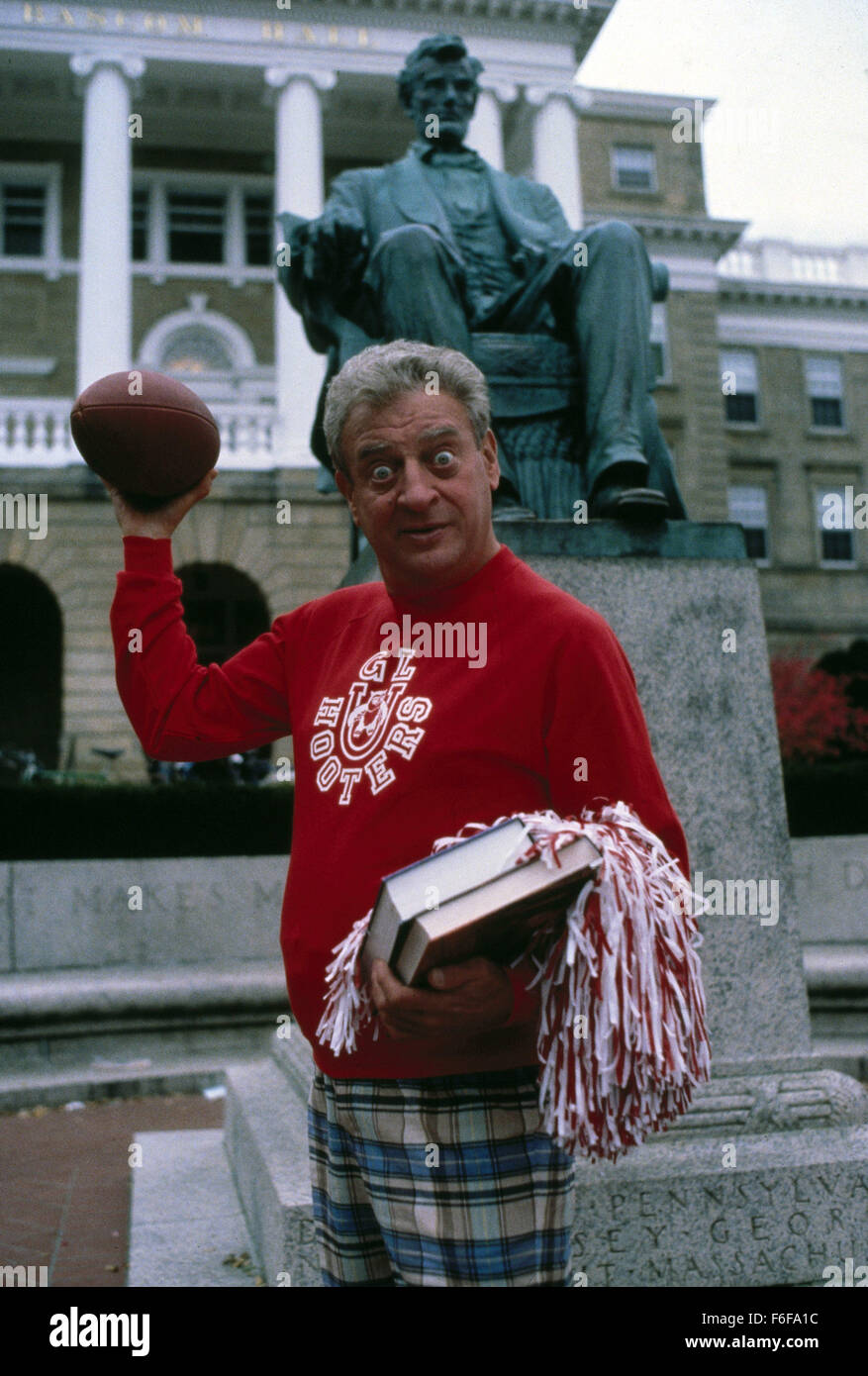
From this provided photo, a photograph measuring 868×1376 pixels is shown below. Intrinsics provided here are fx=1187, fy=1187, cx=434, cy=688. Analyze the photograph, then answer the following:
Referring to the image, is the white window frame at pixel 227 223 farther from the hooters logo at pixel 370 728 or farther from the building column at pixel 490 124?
the hooters logo at pixel 370 728

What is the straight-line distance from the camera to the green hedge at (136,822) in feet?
26.2

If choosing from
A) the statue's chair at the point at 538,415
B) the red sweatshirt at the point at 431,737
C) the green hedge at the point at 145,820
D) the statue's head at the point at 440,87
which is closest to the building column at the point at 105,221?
the green hedge at the point at 145,820

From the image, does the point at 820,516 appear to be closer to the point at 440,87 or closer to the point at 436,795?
the point at 440,87

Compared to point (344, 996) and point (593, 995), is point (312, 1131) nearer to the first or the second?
point (344, 996)

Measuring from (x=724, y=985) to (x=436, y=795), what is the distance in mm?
1972

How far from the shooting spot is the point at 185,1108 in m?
5.68

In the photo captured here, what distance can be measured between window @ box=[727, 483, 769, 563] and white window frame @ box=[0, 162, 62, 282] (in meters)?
19.1

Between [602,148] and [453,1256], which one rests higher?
[602,148]

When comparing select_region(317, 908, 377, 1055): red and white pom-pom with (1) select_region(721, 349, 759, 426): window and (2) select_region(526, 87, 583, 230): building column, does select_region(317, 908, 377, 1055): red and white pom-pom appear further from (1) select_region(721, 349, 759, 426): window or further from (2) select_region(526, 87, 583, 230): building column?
Result: (1) select_region(721, 349, 759, 426): window

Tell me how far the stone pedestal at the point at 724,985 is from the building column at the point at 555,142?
23700 mm

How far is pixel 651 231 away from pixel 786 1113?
33.0m

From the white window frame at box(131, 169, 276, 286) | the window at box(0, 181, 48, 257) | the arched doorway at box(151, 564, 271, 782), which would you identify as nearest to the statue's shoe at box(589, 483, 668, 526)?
the arched doorway at box(151, 564, 271, 782)
